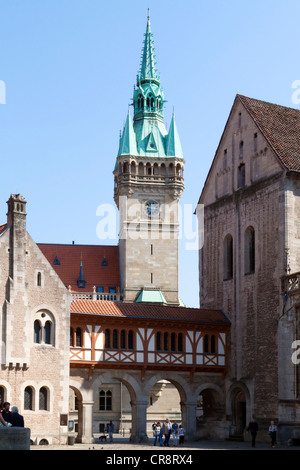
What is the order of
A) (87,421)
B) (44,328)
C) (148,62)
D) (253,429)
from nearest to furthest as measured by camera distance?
(253,429), (44,328), (87,421), (148,62)

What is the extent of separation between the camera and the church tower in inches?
3366

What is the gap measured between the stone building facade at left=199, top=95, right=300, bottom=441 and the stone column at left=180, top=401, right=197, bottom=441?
2.21 m

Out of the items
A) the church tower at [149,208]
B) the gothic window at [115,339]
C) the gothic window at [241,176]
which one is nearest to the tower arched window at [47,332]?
the gothic window at [115,339]

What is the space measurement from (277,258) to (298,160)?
5574 millimetres

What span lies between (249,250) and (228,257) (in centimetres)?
256

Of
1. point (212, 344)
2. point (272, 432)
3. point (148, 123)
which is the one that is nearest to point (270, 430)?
point (272, 432)

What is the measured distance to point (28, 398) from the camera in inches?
1625

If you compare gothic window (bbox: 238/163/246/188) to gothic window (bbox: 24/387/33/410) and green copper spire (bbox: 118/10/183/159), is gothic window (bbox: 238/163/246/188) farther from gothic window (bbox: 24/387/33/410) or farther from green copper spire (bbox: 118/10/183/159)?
green copper spire (bbox: 118/10/183/159)

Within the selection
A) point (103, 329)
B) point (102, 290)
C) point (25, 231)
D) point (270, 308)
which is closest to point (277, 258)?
point (270, 308)

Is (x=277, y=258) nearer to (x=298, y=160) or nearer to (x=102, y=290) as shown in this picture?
(x=298, y=160)

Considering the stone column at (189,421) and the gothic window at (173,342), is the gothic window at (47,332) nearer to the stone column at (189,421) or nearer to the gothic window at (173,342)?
the gothic window at (173,342)

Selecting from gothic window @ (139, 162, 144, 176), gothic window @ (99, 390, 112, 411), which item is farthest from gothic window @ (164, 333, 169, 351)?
gothic window @ (139, 162, 144, 176)

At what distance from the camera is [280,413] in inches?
1672

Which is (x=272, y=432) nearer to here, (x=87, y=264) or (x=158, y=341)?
(x=158, y=341)
